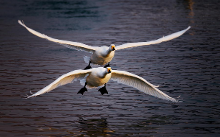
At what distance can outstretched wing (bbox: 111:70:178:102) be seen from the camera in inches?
648

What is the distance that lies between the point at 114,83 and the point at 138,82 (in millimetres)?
3563

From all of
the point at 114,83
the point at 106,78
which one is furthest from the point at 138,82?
the point at 114,83

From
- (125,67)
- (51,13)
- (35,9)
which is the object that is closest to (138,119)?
(125,67)

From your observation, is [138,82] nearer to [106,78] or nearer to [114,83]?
[106,78]

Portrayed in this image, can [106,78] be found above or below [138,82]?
above

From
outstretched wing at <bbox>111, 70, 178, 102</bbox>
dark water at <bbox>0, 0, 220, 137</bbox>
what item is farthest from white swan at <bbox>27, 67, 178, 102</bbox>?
dark water at <bbox>0, 0, 220, 137</bbox>

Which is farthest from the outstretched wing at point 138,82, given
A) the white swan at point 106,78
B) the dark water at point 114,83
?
the dark water at point 114,83

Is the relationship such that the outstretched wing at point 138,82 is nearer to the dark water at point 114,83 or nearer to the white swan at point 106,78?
the white swan at point 106,78

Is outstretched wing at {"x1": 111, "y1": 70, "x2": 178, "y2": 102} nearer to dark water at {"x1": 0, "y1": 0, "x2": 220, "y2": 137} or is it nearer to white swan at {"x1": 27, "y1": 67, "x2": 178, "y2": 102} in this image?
white swan at {"x1": 27, "y1": 67, "x2": 178, "y2": 102}

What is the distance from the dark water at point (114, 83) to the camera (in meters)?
15.0

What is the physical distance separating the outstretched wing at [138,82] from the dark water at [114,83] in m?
0.50

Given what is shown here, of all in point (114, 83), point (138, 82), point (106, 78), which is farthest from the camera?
point (114, 83)

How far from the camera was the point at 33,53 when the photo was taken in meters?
27.0

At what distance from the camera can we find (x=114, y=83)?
20453 mm
